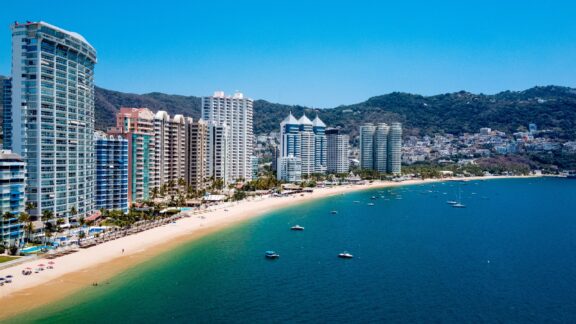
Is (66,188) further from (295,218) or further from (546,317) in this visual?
(546,317)

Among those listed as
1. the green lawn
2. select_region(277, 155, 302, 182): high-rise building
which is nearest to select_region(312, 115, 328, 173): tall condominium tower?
select_region(277, 155, 302, 182): high-rise building

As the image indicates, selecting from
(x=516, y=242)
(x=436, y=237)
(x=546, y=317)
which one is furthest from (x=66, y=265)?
(x=516, y=242)

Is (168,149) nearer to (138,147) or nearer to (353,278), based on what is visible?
(138,147)

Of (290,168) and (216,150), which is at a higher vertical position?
(216,150)

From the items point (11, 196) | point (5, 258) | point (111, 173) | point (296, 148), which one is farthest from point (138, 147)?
point (296, 148)

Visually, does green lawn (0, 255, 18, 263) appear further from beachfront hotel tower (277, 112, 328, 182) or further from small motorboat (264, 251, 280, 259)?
beachfront hotel tower (277, 112, 328, 182)

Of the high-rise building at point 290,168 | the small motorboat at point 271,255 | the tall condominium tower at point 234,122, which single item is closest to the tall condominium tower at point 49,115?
the small motorboat at point 271,255
